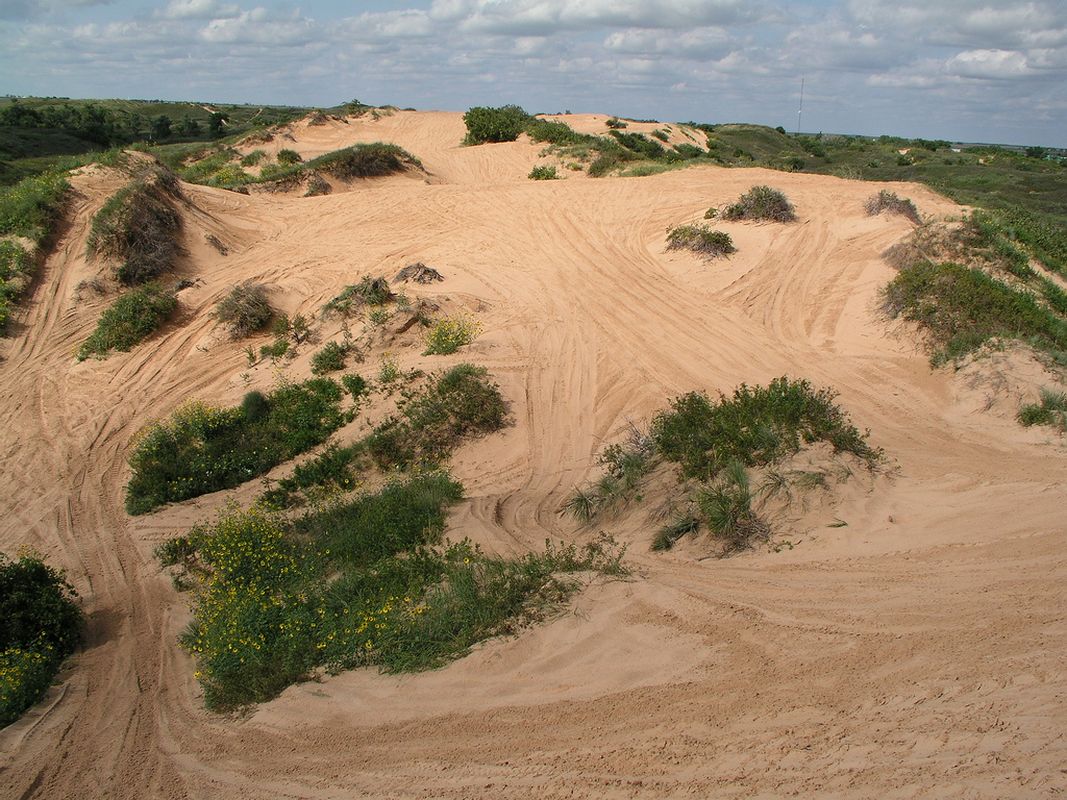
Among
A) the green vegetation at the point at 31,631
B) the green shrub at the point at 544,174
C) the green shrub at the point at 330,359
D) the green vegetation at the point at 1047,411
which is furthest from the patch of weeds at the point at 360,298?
the green shrub at the point at 544,174

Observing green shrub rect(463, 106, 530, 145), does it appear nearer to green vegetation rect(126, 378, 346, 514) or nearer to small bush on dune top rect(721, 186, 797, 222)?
small bush on dune top rect(721, 186, 797, 222)

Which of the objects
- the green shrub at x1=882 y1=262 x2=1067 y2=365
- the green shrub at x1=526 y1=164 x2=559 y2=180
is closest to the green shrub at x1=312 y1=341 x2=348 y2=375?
the green shrub at x1=882 y1=262 x2=1067 y2=365

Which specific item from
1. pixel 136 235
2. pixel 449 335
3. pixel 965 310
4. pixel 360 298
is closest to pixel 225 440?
pixel 360 298

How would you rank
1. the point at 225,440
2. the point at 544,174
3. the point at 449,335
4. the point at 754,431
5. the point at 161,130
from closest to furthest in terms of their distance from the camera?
the point at 754,431 < the point at 225,440 < the point at 449,335 < the point at 544,174 < the point at 161,130

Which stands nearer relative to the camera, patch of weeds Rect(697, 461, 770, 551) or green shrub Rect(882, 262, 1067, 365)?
patch of weeds Rect(697, 461, 770, 551)

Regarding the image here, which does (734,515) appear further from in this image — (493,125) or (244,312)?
(493,125)

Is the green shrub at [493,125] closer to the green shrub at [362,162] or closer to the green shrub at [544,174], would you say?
the green shrub at [362,162]

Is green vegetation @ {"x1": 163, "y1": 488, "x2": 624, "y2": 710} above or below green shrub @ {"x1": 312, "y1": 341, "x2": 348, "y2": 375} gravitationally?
below
